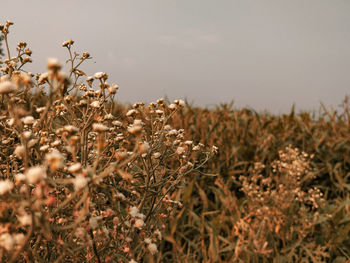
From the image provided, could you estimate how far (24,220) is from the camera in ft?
2.56

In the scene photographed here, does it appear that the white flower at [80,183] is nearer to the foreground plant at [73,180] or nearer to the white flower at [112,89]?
the foreground plant at [73,180]

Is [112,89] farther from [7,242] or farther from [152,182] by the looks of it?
[7,242]

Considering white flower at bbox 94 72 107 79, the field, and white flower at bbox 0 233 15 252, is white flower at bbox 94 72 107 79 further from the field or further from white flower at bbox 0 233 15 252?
white flower at bbox 0 233 15 252

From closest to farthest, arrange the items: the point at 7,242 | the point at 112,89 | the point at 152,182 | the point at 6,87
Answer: the point at 7,242 < the point at 6,87 < the point at 112,89 < the point at 152,182

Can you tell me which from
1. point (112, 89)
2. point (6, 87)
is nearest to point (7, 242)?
point (6, 87)

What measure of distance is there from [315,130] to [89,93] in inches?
211

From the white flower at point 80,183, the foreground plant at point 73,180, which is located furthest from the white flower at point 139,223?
the white flower at point 80,183

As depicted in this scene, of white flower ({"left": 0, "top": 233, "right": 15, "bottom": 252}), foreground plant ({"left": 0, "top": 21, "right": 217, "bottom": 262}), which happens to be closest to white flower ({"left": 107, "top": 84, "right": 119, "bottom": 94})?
foreground plant ({"left": 0, "top": 21, "right": 217, "bottom": 262})

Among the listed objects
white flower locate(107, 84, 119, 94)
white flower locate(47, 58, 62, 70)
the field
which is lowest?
the field

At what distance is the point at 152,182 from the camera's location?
5.28 feet

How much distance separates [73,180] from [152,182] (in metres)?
0.86

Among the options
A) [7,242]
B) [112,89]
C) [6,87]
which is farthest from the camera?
[112,89]

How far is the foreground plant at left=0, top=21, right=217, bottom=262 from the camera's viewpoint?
2.56 feet

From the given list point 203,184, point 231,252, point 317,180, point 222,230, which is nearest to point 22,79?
point 231,252
